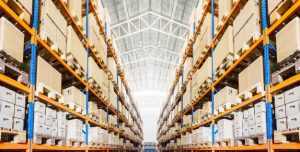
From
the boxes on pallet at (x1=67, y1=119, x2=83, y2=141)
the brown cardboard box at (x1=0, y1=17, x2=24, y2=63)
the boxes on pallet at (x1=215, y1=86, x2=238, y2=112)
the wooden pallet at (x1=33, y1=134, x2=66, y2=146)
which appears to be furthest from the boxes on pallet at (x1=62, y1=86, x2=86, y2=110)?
the boxes on pallet at (x1=215, y1=86, x2=238, y2=112)

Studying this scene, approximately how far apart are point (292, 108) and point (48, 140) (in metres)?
3.28

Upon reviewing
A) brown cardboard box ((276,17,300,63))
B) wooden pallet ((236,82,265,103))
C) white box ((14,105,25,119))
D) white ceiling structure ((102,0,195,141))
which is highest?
→ white ceiling structure ((102,0,195,141))

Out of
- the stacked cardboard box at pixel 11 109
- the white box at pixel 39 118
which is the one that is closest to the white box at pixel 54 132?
the white box at pixel 39 118

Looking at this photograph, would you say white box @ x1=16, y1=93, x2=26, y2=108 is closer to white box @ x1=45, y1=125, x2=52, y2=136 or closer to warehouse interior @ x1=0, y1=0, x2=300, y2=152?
warehouse interior @ x1=0, y1=0, x2=300, y2=152

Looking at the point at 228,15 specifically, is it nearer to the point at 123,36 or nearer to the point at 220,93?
the point at 220,93

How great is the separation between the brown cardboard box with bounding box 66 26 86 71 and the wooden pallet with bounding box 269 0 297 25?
3.25 metres

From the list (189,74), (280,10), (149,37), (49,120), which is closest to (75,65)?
(49,120)

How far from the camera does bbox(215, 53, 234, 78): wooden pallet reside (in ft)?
16.9

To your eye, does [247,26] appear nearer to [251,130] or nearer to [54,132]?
[251,130]

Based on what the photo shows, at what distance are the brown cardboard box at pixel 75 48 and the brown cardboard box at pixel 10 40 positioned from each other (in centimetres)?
157

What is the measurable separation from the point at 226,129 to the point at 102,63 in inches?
148

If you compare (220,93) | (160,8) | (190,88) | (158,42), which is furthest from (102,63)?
(158,42)

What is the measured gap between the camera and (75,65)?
18.4 feet

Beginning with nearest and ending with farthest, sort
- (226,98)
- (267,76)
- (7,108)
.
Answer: (7,108) → (267,76) → (226,98)
